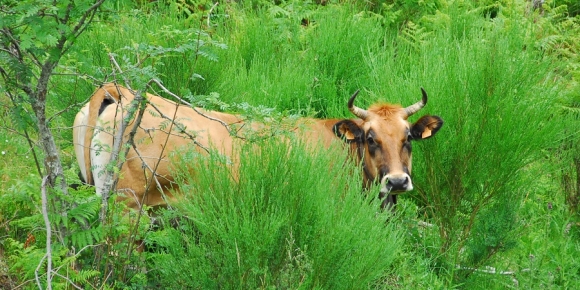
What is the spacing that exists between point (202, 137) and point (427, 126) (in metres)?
1.97

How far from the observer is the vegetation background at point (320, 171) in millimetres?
4492

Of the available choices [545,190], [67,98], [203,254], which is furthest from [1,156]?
[545,190]

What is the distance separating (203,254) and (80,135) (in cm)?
230

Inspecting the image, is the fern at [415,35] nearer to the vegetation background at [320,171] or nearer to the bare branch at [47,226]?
the vegetation background at [320,171]

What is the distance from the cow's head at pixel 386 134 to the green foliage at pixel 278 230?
83.0 inches

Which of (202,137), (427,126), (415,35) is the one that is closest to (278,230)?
(202,137)

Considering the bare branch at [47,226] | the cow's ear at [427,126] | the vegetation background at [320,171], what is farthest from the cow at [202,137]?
the bare branch at [47,226]

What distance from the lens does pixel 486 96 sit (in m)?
6.67

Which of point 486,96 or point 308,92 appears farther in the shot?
point 308,92

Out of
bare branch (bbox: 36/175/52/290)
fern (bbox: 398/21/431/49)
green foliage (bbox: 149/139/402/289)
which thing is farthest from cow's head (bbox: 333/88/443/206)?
bare branch (bbox: 36/175/52/290)

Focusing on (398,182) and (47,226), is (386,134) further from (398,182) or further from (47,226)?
(47,226)

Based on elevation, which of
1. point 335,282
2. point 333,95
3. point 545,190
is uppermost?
point 335,282

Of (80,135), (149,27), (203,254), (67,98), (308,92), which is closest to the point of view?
(203,254)

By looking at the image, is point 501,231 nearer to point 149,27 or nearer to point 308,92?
point 308,92
